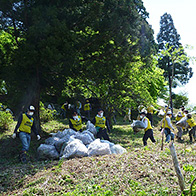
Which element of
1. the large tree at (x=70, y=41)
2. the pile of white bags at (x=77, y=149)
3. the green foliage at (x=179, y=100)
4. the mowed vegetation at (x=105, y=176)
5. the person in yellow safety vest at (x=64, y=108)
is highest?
the large tree at (x=70, y=41)

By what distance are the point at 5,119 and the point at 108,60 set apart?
20.6 feet

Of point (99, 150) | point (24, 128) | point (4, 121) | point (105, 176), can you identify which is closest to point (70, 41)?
point (24, 128)

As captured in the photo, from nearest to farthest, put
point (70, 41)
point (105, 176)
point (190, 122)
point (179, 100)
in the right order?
point (105, 176), point (70, 41), point (190, 122), point (179, 100)

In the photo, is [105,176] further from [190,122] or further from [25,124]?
[190,122]

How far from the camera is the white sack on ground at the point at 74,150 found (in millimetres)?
6949

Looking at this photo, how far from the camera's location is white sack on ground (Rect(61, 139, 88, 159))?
6.95 m

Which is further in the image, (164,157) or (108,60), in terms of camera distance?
(108,60)

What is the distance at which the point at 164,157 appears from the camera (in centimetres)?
599

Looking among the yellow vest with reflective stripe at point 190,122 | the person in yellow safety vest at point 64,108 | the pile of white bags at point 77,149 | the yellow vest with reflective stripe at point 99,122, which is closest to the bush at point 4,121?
the pile of white bags at point 77,149

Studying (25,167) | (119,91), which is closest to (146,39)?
(119,91)

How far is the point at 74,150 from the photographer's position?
22.9 feet

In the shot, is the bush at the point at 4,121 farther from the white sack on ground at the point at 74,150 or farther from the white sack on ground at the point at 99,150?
the white sack on ground at the point at 99,150

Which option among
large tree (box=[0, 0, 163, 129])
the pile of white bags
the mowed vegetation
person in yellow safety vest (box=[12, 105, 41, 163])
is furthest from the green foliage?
person in yellow safety vest (box=[12, 105, 41, 163])

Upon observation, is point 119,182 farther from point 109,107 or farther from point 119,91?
point 109,107
